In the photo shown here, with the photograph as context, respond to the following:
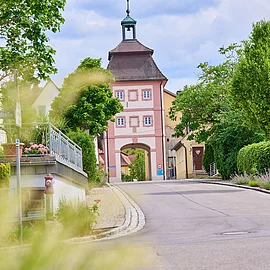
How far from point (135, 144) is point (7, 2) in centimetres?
5243

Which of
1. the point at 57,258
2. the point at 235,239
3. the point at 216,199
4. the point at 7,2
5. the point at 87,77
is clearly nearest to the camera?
the point at 57,258

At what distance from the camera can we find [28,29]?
13945 mm

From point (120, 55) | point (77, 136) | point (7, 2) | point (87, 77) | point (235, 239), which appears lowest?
point (235, 239)

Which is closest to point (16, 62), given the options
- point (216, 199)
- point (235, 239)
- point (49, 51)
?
point (49, 51)

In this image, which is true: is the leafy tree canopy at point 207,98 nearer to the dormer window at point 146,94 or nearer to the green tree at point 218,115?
the green tree at point 218,115

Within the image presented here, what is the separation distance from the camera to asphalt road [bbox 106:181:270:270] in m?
8.48

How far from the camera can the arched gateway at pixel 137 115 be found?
63625 mm

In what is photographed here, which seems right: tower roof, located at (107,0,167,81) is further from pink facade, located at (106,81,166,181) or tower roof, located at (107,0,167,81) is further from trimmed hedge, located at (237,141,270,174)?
trimmed hedge, located at (237,141,270,174)

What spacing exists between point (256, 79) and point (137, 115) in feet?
121

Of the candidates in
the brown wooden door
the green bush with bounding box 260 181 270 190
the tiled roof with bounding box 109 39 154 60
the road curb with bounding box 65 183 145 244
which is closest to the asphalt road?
the road curb with bounding box 65 183 145 244

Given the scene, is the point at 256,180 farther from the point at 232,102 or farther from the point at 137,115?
the point at 137,115

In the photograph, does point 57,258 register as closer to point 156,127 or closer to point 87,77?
point 87,77

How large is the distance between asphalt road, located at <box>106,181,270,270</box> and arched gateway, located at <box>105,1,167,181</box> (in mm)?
42237

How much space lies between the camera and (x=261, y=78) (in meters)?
27.6
